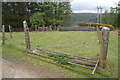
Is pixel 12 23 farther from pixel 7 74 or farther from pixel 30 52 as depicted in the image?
pixel 7 74

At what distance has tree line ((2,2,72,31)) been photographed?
22.2 m

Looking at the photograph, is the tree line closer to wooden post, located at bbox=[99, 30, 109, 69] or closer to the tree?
the tree

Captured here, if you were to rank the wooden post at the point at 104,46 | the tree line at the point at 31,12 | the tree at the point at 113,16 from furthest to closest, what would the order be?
the tree line at the point at 31,12 < the tree at the point at 113,16 < the wooden post at the point at 104,46

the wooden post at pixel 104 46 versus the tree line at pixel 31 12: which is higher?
the tree line at pixel 31 12

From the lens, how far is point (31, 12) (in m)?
26.2

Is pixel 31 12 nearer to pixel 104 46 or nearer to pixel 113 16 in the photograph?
pixel 113 16

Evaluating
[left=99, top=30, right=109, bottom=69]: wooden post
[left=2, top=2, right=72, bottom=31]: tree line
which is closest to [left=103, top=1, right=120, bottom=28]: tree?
[left=2, top=2, right=72, bottom=31]: tree line

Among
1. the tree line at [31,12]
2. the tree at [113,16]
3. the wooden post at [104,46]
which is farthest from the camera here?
the tree line at [31,12]

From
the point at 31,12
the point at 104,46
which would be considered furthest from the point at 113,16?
the point at 104,46

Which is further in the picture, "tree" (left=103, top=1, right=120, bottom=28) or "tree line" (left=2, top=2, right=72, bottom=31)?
"tree line" (left=2, top=2, right=72, bottom=31)

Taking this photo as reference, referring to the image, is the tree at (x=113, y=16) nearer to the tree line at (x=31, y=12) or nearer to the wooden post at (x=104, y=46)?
the tree line at (x=31, y=12)

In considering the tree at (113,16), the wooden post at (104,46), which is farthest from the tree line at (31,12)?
the wooden post at (104,46)

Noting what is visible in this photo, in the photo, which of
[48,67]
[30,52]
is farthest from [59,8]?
[48,67]

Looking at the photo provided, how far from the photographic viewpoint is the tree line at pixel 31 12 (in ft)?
72.8
